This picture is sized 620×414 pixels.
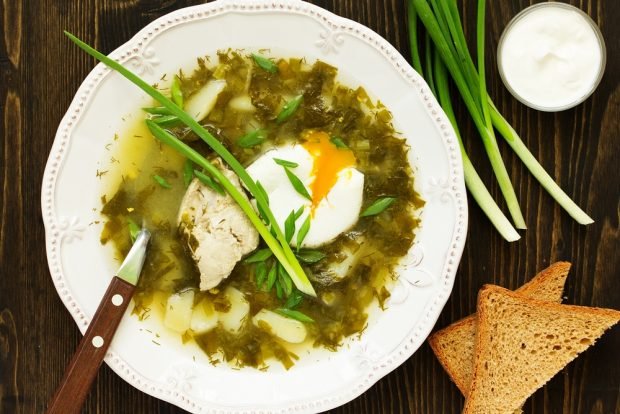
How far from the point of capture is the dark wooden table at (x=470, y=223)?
296 cm

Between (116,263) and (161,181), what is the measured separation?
1.34ft

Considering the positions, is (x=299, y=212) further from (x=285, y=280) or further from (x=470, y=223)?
(x=470, y=223)

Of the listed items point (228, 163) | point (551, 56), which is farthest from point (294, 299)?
point (551, 56)

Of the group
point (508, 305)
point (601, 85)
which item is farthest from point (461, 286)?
point (601, 85)

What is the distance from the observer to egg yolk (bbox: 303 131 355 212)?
283 centimetres

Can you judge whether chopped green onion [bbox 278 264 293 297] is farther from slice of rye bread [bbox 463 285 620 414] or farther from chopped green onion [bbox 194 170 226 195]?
slice of rye bread [bbox 463 285 620 414]

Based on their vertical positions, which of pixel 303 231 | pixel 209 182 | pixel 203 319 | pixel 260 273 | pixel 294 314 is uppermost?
pixel 209 182

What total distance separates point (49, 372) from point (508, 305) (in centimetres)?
207

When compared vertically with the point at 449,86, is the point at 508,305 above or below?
below

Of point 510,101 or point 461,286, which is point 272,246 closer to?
point 461,286

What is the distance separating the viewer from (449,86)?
3037 millimetres

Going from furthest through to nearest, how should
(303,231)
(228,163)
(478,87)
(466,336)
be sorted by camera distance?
(466,336), (478,87), (303,231), (228,163)

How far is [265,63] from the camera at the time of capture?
280cm

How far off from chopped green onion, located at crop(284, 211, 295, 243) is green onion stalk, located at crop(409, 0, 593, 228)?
867mm
